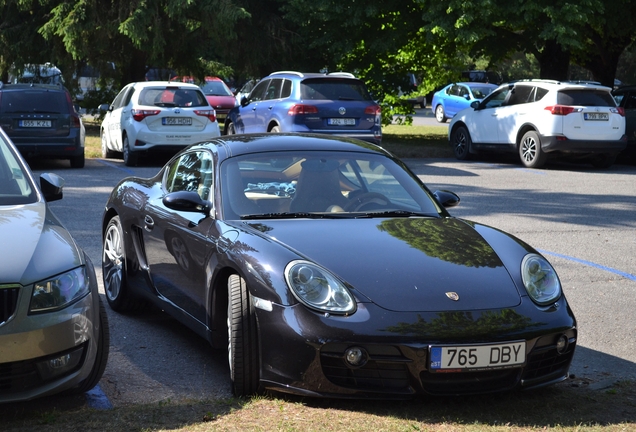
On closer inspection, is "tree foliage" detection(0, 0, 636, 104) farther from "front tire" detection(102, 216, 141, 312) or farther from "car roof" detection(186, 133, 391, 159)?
"front tire" detection(102, 216, 141, 312)

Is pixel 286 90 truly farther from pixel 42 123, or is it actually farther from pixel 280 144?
pixel 280 144

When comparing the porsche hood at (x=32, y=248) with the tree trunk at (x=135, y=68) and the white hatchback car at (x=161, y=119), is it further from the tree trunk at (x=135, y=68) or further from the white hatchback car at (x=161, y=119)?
the tree trunk at (x=135, y=68)

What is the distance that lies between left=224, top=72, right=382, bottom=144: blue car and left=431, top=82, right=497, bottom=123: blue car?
1847cm

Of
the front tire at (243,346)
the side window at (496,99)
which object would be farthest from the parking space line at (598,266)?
the side window at (496,99)

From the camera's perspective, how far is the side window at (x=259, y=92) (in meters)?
18.4

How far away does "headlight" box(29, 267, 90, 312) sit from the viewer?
4211 millimetres

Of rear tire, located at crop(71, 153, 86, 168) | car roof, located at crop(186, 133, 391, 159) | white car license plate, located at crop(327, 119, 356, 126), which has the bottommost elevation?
rear tire, located at crop(71, 153, 86, 168)

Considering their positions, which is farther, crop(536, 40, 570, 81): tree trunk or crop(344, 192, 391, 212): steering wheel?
crop(536, 40, 570, 81): tree trunk

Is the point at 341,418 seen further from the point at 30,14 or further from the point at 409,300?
the point at 30,14

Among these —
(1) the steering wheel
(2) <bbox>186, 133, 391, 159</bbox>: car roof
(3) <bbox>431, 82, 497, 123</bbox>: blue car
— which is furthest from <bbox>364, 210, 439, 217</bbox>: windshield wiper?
(3) <bbox>431, 82, 497, 123</bbox>: blue car

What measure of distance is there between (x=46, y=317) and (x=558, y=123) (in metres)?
14.9

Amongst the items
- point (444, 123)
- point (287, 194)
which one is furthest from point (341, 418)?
point (444, 123)

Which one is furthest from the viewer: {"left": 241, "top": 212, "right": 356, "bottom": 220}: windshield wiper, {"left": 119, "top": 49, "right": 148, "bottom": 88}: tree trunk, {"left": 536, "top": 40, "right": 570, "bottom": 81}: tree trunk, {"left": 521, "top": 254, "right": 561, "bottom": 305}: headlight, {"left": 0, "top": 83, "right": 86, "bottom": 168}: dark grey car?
{"left": 119, "top": 49, "right": 148, "bottom": 88}: tree trunk

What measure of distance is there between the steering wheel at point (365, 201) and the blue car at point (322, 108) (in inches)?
417
